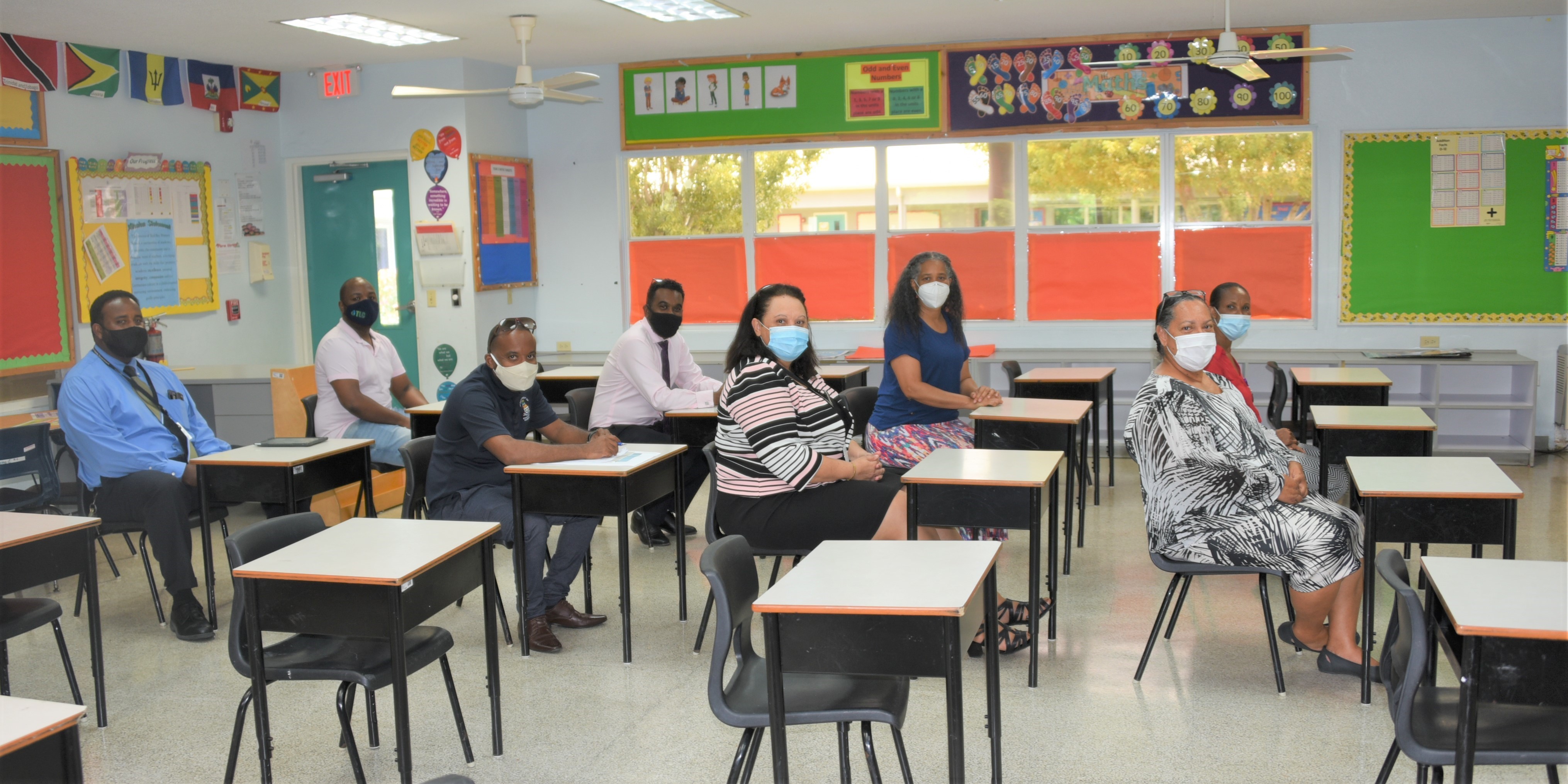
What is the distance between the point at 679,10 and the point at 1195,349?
4.04 m

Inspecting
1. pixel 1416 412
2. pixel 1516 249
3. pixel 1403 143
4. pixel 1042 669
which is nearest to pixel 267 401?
pixel 1042 669

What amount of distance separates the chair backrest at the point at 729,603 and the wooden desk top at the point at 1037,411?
2.09 m

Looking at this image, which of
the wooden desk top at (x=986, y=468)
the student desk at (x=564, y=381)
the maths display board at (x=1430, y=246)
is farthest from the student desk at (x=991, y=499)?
the maths display board at (x=1430, y=246)

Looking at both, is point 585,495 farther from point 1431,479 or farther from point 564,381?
point 564,381

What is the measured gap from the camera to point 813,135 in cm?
846

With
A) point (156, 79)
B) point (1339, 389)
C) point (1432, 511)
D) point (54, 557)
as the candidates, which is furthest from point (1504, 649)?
point (156, 79)

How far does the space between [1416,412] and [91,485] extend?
17.2ft

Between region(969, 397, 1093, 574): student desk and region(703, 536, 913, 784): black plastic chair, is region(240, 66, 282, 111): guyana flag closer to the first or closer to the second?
region(969, 397, 1093, 574): student desk

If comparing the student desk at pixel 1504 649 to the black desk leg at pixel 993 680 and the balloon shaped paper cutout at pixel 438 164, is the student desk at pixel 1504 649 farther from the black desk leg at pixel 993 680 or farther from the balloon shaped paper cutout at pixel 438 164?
the balloon shaped paper cutout at pixel 438 164

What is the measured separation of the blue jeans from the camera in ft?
18.4

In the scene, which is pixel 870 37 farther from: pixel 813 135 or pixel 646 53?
pixel 646 53

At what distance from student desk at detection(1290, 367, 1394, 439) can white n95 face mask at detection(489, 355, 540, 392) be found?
3.73 m

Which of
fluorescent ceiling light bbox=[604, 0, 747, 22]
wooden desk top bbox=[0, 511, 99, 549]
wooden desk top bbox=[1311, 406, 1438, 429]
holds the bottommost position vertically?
wooden desk top bbox=[0, 511, 99, 549]

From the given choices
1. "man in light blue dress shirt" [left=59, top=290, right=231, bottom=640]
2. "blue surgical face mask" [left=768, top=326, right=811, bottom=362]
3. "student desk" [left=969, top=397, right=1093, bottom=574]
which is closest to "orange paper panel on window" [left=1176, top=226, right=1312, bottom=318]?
"student desk" [left=969, top=397, right=1093, bottom=574]
